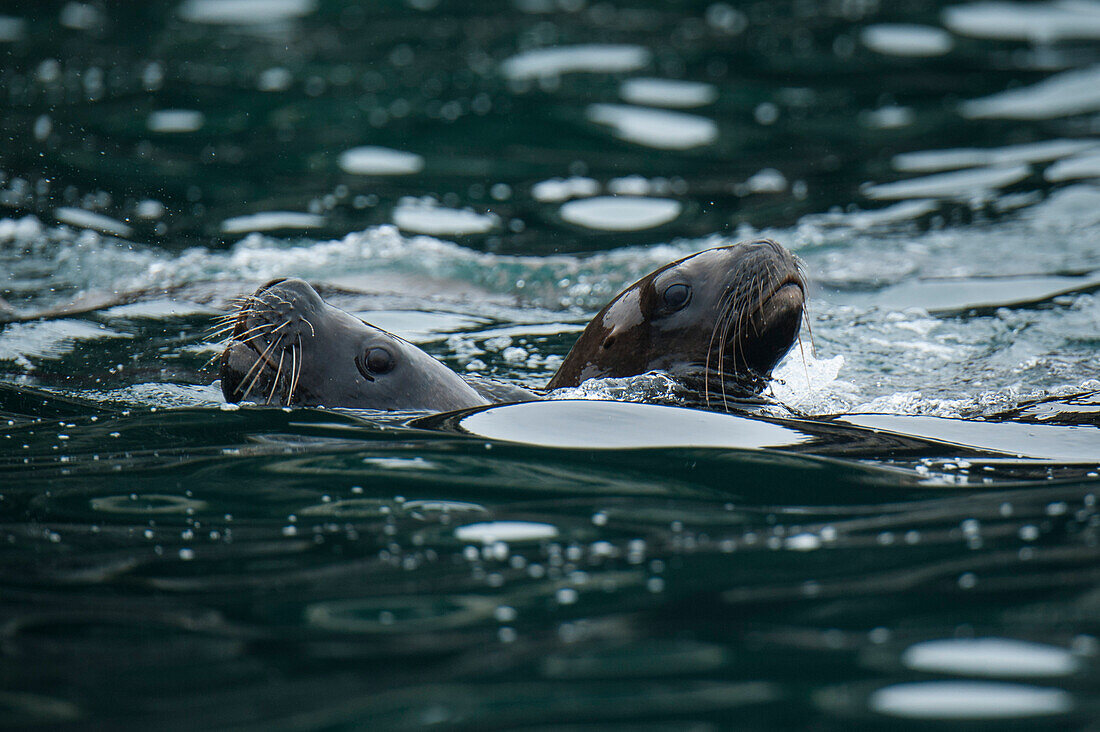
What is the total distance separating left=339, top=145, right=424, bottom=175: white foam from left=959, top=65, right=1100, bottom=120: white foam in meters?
5.00

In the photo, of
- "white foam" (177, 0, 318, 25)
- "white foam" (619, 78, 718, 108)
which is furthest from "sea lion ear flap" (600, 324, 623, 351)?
"white foam" (177, 0, 318, 25)

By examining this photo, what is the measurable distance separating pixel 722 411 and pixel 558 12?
10915mm

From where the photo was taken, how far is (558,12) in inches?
582

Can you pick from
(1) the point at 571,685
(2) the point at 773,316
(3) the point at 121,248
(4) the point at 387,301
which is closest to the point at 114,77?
(3) the point at 121,248

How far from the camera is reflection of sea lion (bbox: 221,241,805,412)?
468 cm

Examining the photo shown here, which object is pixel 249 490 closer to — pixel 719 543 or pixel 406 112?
pixel 719 543

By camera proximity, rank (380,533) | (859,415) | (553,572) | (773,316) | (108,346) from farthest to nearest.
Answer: (108,346) → (773,316) → (859,415) → (380,533) → (553,572)

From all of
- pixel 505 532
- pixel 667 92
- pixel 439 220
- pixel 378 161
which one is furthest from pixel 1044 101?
pixel 505 532

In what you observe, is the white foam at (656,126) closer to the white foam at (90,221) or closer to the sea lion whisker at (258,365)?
the white foam at (90,221)

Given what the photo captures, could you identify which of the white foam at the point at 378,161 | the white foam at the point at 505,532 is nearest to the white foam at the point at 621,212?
the white foam at the point at 378,161

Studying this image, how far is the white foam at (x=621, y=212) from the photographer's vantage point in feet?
31.2

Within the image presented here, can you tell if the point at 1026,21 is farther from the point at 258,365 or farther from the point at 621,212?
the point at 258,365

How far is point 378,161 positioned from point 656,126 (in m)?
2.54

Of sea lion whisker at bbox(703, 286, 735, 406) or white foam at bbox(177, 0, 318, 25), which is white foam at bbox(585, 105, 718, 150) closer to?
white foam at bbox(177, 0, 318, 25)
